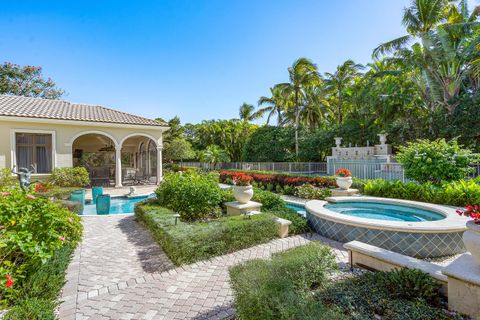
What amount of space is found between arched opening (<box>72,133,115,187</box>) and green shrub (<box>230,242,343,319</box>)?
61.5 ft

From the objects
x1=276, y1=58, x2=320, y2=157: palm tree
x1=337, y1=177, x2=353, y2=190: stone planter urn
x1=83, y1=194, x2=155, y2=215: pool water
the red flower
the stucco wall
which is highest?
x1=276, y1=58, x2=320, y2=157: palm tree

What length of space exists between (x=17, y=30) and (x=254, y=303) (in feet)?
61.4

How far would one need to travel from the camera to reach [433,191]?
952 centimetres

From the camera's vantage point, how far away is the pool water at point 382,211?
25.8 ft

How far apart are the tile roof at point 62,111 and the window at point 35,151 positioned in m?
1.41

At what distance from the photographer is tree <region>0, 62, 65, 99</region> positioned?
28.3m

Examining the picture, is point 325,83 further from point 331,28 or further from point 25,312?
point 25,312

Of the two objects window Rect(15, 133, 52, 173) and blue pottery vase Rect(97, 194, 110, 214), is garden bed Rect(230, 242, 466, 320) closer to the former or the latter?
blue pottery vase Rect(97, 194, 110, 214)

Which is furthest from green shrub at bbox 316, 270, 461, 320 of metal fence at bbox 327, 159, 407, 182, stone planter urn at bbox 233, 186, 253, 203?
metal fence at bbox 327, 159, 407, 182

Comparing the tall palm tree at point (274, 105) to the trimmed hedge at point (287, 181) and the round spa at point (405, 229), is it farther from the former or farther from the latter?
the round spa at point (405, 229)

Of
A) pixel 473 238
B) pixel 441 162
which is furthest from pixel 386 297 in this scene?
pixel 441 162

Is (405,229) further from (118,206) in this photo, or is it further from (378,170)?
(118,206)

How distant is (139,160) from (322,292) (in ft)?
83.2

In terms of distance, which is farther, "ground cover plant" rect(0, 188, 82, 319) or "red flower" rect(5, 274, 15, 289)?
"ground cover plant" rect(0, 188, 82, 319)
